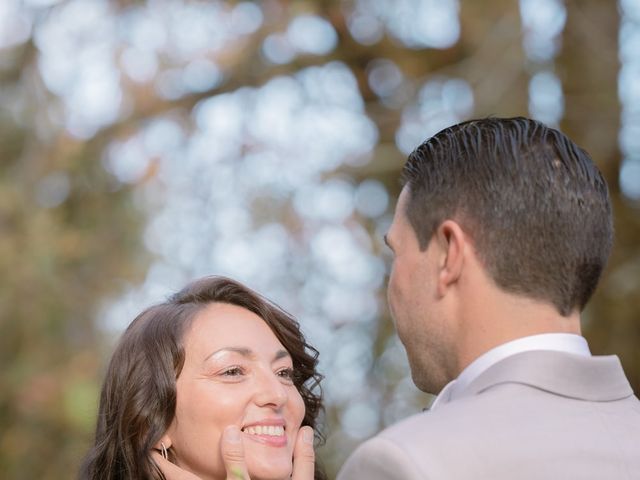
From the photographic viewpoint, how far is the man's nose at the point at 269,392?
3.85 metres

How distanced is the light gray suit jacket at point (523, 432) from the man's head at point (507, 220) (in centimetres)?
17

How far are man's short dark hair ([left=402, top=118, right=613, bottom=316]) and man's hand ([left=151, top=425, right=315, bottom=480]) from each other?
3.91 ft

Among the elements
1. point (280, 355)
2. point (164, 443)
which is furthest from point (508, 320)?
point (164, 443)

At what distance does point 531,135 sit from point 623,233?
22.6ft

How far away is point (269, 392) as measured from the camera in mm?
3859

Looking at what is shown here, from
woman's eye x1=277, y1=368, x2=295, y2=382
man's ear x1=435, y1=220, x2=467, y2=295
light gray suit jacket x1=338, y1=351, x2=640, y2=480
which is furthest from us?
woman's eye x1=277, y1=368, x2=295, y2=382

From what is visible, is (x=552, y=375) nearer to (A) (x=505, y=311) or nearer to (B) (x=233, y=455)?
(A) (x=505, y=311)

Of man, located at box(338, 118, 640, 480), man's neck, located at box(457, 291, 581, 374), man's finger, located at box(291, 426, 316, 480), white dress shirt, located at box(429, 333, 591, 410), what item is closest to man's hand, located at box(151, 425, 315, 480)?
man's finger, located at box(291, 426, 316, 480)

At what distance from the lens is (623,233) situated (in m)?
9.36

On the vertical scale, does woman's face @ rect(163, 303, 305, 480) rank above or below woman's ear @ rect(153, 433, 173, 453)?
above

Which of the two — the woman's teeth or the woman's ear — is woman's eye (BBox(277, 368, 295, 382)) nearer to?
the woman's teeth

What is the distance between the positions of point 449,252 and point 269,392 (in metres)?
1.35

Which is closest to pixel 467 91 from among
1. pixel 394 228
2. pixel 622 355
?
pixel 622 355

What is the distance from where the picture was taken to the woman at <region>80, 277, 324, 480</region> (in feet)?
12.5
